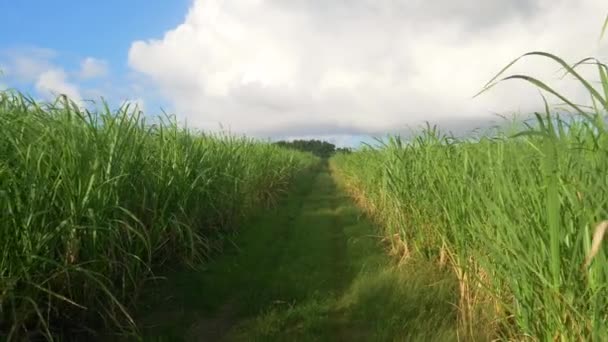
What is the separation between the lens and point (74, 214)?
303 centimetres

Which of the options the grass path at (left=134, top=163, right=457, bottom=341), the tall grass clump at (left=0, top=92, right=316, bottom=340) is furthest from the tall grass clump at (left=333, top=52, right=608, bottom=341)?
the tall grass clump at (left=0, top=92, right=316, bottom=340)

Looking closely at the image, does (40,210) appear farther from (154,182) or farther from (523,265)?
(523,265)

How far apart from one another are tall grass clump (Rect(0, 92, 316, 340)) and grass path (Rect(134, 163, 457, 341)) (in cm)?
41

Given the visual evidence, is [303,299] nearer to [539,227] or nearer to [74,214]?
[74,214]

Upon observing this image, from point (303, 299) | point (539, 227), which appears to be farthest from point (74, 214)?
point (539, 227)

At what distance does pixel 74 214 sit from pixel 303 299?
214 centimetres

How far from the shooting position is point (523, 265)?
2.48m

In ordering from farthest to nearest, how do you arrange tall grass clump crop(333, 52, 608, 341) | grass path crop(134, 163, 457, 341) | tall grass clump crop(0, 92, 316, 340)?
grass path crop(134, 163, 457, 341)
tall grass clump crop(0, 92, 316, 340)
tall grass clump crop(333, 52, 608, 341)

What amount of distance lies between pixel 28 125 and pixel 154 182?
1521 mm

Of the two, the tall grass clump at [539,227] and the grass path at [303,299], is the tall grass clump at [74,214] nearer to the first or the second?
the grass path at [303,299]

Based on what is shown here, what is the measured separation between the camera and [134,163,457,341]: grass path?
3.65 m

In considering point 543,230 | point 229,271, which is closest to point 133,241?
point 229,271

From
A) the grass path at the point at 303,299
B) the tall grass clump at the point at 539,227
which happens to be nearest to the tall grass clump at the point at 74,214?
the grass path at the point at 303,299

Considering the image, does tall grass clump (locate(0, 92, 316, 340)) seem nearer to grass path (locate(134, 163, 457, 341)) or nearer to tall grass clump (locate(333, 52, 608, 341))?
grass path (locate(134, 163, 457, 341))
